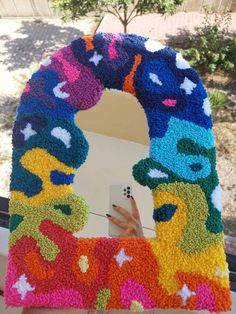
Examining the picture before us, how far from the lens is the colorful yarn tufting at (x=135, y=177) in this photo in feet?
2.95

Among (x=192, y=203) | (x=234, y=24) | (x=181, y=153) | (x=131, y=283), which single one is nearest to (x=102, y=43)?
(x=181, y=153)

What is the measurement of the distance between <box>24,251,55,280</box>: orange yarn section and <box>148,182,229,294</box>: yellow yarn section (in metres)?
0.25

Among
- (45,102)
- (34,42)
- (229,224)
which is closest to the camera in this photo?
(45,102)

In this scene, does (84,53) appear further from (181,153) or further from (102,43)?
(181,153)

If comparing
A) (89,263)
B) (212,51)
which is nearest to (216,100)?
(212,51)

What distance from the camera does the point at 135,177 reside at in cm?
96

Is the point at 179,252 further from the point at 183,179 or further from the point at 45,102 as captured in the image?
the point at 45,102

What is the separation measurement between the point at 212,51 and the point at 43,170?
8.44 ft

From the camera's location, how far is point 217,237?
0.91 m

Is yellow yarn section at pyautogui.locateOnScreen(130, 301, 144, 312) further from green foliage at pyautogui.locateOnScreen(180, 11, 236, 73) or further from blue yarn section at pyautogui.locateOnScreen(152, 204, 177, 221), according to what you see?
green foliage at pyautogui.locateOnScreen(180, 11, 236, 73)

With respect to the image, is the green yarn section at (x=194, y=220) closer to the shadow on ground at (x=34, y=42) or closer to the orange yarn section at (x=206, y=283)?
the orange yarn section at (x=206, y=283)

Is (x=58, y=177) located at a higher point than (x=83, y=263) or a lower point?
higher

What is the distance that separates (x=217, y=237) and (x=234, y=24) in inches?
126

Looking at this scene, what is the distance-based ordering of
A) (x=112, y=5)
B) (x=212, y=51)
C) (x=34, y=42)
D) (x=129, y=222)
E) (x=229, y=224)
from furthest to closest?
1. (x=34, y=42)
2. (x=212, y=51)
3. (x=112, y=5)
4. (x=229, y=224)
5. (x=129, y=222)
